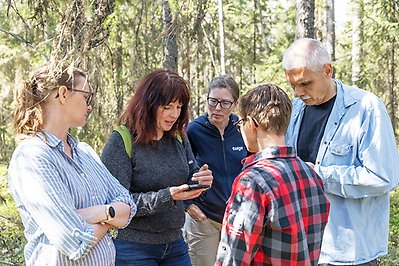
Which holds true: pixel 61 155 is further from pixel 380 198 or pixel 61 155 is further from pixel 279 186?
pixel 380 198

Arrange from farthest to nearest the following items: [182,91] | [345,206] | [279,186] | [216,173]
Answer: [216,173]
[182,91]
[345,206]
[279,186]

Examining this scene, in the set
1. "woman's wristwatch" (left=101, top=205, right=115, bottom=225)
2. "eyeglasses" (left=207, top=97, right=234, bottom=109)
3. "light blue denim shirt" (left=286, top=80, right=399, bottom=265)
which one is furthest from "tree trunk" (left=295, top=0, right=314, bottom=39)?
"woman's wristwatch" (left=101, top=205, right=115, bottom=225)

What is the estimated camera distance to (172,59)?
→ 28.1 ft

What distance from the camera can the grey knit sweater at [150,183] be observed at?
267 centimetres

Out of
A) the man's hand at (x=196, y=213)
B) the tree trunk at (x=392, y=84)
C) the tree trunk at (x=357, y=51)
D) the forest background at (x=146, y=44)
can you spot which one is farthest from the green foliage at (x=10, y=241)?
the tree trunk at (x=392, y=84)

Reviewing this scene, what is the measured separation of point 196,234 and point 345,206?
150cm

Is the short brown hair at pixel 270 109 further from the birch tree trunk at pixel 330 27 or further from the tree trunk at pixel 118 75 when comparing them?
the birch tree trunk at pixel 330 27

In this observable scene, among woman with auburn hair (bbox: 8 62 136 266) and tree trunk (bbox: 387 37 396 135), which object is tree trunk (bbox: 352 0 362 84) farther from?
woman with auburn hair (bbox: 8 62 136 266)

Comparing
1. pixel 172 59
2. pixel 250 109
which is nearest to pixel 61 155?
pixel 250 109

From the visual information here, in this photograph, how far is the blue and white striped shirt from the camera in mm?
1987

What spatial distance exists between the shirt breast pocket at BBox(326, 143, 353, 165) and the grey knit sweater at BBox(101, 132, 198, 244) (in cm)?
87

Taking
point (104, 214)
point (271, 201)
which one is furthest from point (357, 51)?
point (104, 214)

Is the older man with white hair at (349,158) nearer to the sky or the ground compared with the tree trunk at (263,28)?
nearer to the ground

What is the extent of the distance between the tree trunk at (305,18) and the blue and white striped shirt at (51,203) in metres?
4.82
